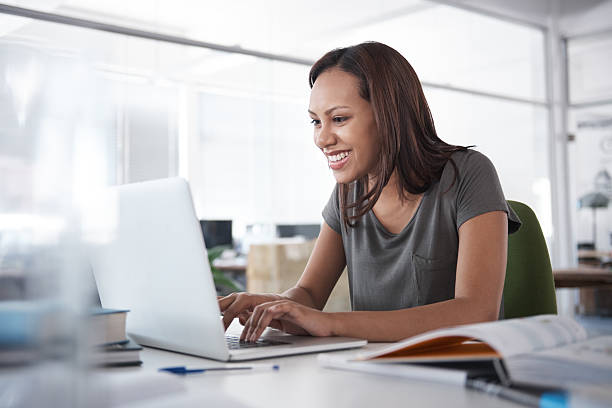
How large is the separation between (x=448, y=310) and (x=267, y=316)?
31 cm

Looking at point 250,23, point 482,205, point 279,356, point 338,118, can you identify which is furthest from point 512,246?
point 250,23

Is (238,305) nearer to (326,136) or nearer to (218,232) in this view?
(326,136)

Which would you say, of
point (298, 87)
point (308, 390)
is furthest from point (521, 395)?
point (298, 87)

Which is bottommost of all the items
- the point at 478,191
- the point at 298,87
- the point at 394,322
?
the point at 394,322

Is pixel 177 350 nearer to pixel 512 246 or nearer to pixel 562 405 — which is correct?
pixel 562 405

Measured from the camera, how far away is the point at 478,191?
1248mm

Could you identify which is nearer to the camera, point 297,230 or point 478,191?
point 478,191

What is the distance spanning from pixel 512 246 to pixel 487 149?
145 inches

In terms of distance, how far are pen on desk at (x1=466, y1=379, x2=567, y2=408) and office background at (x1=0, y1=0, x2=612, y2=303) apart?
0.49 meters

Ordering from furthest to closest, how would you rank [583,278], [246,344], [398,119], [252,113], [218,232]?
[252,113] → [218,232] → [583,278] → [398,119] → [246,344]

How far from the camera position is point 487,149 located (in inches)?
195

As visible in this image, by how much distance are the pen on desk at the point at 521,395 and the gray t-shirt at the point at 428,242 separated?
617 millimetres

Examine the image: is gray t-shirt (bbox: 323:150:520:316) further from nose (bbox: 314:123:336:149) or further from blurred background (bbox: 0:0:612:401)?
blurred background (bbox: 0:0:612:401)

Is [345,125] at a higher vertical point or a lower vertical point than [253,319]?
higher
